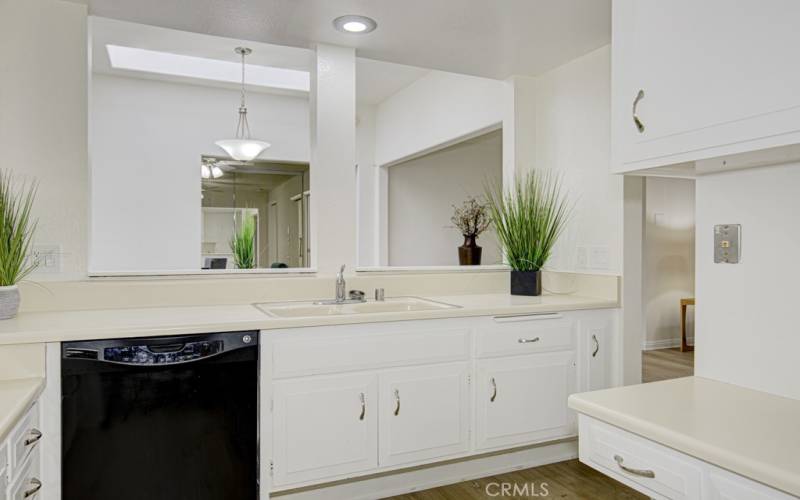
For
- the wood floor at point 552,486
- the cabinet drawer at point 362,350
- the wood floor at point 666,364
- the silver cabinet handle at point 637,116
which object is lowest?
the wood floor at point 552,486

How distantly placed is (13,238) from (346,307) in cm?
137

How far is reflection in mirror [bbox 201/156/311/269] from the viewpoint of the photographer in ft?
14.8

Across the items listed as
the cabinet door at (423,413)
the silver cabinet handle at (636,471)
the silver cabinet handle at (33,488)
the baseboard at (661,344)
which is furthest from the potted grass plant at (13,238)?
the baseboard at (661,344)

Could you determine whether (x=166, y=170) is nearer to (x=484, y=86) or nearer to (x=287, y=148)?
(x=287, y=148)

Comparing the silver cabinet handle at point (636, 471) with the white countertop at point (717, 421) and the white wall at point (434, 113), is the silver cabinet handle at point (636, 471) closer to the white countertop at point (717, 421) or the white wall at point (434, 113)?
the white countertop at point (717, 421)

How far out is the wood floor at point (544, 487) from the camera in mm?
2287

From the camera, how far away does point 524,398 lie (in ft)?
7.97

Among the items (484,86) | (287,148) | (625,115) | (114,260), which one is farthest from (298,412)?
(287,148)

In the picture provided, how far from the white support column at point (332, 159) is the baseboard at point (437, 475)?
1.03 meters

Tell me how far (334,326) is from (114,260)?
291 cm

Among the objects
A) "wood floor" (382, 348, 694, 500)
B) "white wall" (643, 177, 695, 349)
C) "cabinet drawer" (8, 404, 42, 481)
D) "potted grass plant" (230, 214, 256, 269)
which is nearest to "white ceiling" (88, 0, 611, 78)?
"cabinet drawer" (8, 404, 42, 481)

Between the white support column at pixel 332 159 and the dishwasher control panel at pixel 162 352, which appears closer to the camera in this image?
the dishwasher control panel at pixel 162 352

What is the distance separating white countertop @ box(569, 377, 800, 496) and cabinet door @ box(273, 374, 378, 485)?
102 centimetres

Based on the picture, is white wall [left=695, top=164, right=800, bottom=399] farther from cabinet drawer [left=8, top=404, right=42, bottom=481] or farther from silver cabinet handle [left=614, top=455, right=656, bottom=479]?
cabinet drawer [left=8, top=404, right=42, bottom=481]
